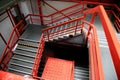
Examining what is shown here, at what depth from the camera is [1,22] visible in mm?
6062

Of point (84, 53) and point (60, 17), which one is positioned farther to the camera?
point (60, 17)

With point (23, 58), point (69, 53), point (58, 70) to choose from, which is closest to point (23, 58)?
point (23, 58)

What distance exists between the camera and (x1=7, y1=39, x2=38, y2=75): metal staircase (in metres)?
5.68

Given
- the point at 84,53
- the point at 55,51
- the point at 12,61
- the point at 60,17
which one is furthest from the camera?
the point at 60,17

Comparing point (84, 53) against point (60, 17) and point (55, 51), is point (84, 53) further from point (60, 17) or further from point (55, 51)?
point (60, 17)

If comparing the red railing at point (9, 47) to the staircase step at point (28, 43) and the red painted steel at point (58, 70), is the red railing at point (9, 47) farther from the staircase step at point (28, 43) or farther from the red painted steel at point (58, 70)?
the red painted steel at point (58, 70)

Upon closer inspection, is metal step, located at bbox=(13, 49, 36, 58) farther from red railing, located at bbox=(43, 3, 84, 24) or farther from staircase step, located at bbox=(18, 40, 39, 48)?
red railing, located at bbox=(43, 3, 84, 24)

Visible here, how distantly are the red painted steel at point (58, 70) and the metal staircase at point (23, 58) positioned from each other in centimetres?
83

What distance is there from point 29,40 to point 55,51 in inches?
69.3

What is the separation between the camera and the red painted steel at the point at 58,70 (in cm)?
534

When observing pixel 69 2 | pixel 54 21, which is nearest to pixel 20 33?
pixel 54 21

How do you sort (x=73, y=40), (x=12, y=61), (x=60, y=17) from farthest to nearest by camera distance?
(x=60, y=17)
(x=73, y=40)
(x=12, y=61)

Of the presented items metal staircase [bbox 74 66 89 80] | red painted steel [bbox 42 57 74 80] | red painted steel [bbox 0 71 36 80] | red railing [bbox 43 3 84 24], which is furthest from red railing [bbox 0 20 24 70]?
red painted steel [bbox 0 71 36 80]

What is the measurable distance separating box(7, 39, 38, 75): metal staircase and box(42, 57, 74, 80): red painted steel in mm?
832
